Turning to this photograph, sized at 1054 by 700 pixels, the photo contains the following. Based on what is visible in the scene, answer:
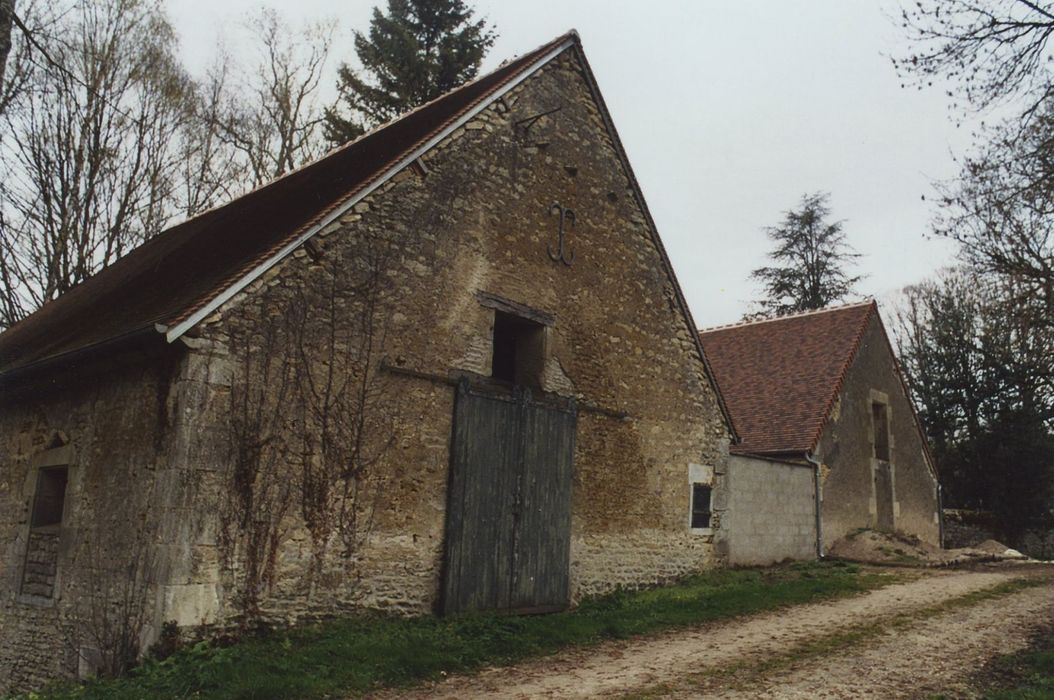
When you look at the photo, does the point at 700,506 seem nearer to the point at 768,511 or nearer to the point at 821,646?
the point at 768,511

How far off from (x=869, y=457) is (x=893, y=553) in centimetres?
275

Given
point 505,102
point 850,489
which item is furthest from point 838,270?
point 505,102

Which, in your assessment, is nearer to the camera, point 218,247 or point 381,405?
point 381,405

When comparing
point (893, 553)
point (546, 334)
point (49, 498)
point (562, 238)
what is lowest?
point (893, 553)

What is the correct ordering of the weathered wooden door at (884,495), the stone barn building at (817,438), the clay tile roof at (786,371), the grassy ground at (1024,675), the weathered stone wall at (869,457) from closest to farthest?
the grassy ground at (1024,675) < the stone barn building at (817,438) < the weathered stone wall at (869,457) < the clay tile roof at (786,371) < the weathered wooden door at (884,495)

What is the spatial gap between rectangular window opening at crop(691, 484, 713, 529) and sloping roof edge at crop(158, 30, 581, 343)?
634 centimetres

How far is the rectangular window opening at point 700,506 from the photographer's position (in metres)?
12.2

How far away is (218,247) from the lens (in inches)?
395

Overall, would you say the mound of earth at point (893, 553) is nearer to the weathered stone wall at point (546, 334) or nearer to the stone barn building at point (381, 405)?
the weathered stone wall at point (546, 334)

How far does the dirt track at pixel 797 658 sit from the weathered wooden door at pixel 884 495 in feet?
23.6

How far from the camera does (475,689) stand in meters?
6.28

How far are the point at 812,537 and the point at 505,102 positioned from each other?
9.64 m

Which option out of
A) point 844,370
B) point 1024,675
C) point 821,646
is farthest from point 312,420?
point 844,370

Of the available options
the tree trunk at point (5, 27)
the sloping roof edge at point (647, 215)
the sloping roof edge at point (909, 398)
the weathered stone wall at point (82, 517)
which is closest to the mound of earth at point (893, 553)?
the sloping roof edge at point (909, 398)
